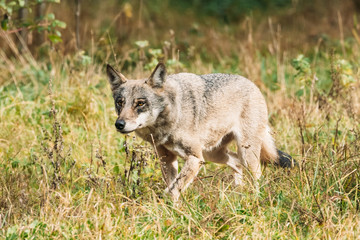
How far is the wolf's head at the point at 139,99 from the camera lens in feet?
15.4

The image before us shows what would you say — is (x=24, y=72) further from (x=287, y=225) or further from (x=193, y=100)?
(x=287, y=225)

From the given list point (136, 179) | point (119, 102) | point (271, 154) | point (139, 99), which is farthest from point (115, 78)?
point (271, 154)

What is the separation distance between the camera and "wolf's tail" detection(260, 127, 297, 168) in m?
5.61

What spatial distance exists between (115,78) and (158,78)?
1.44 feet

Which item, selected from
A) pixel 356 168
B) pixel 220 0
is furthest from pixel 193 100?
pixel 220 0

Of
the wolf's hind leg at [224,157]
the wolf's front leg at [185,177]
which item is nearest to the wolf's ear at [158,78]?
the wolf's front leg at [185,177]

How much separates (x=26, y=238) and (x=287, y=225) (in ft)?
6.39

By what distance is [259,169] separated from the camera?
5742 mm

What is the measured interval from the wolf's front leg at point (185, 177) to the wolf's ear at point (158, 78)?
2.46ft

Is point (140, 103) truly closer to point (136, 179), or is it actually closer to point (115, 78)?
point (115, 78)

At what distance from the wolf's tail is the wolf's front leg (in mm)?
998

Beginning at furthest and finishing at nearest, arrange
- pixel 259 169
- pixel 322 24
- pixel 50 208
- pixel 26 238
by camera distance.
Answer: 1. pixel 322 24
2. pixel 259 169
3. pixel 50 208
4. pixel 26 238

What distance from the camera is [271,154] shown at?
5777 mm

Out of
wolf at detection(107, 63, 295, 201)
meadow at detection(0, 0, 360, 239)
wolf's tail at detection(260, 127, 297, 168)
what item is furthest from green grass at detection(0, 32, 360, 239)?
wolf's tail at detection(260, 127, 297, 168)
